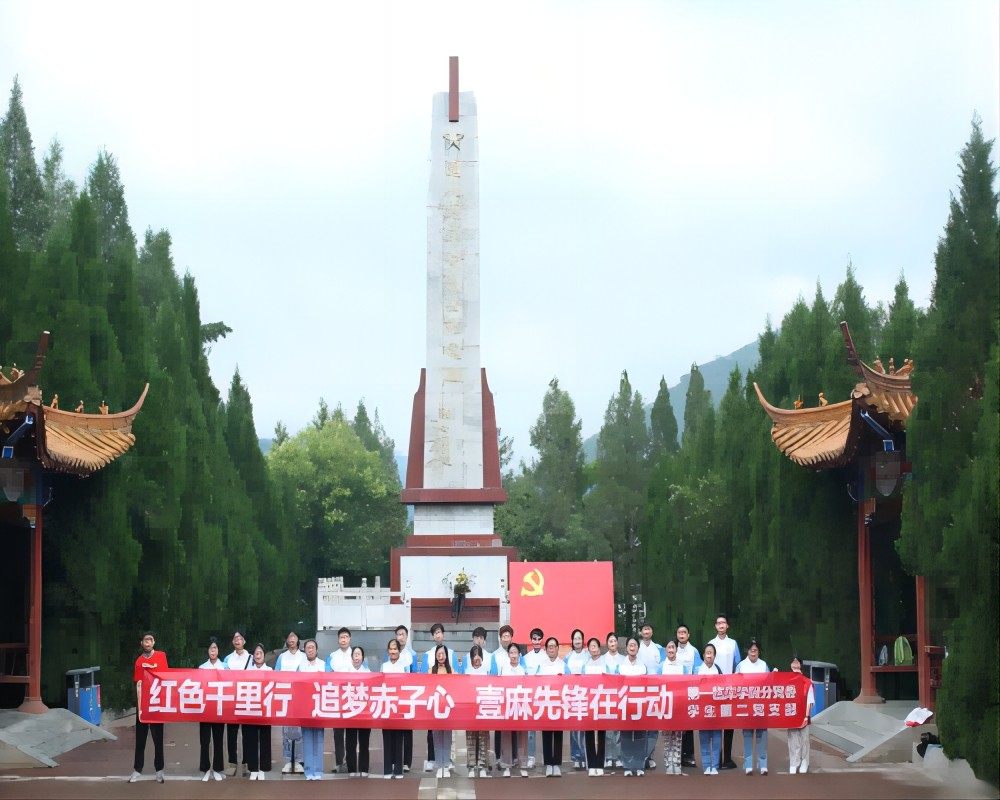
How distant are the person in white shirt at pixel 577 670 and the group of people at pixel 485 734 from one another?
0.04ft

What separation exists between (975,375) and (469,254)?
19324mm

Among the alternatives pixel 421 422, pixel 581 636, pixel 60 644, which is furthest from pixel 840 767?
pixel 421 422

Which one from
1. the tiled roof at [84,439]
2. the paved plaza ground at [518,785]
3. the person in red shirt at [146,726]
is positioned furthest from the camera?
the tiled roof at [84,439]

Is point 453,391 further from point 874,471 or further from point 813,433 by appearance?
point 874,471

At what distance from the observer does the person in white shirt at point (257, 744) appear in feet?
43.2

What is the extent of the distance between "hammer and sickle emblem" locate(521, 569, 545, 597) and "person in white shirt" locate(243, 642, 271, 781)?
16254mm

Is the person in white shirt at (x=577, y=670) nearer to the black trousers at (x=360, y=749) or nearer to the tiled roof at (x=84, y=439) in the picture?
the black trousers at (x=360, y=749)

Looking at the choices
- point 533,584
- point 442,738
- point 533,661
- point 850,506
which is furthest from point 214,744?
point 533,584

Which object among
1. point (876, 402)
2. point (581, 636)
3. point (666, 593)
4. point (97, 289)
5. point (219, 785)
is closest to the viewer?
point (219, 785)

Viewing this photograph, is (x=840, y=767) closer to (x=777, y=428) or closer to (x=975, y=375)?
(x=975, y=375)

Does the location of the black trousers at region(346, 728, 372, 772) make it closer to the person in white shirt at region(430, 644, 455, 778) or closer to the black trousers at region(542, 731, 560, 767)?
the person in white shirt at region(430, 644, 455, 778)

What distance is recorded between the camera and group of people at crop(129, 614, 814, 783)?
1318 cm

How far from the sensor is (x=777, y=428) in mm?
18344

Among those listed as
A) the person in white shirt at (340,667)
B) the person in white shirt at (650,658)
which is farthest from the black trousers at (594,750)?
the person in white shirt at (340,667)
